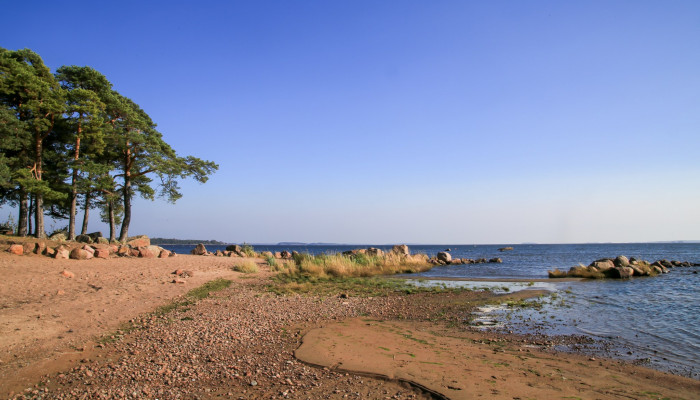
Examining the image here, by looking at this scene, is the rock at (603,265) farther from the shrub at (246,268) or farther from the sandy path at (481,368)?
the shrub at (246,268)

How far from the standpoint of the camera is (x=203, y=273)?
17281mm

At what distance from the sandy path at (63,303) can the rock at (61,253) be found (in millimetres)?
412

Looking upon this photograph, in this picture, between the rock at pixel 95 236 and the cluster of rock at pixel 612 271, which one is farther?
the rock at pixel 95 236

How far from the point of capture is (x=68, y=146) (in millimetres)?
25141

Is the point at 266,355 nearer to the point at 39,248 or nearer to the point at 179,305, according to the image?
the point at 179,305

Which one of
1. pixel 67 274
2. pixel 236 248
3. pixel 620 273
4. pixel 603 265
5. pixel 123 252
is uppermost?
pixel 123 252

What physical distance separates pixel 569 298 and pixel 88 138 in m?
27.9

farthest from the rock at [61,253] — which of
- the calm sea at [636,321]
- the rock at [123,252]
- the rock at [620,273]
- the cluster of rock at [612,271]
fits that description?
the rock at [620,273]

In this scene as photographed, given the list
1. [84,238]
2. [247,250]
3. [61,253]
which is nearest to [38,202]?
[84,238]

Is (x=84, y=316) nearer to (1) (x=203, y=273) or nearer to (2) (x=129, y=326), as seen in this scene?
(2) (x=129, y=326)

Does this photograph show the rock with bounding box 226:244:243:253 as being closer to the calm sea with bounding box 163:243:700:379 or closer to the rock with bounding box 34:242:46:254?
the rock with bounding box 34:242:46:254

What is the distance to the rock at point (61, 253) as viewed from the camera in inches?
638

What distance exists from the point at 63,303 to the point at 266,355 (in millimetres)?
6666

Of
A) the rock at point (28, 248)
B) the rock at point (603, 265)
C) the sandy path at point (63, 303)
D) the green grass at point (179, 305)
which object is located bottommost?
the rock at point (603, 265)
